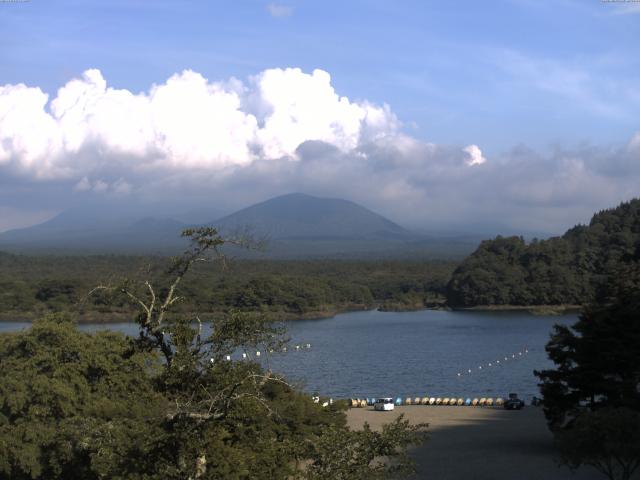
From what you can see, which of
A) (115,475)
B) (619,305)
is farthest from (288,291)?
(115,475)

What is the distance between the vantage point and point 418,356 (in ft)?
126

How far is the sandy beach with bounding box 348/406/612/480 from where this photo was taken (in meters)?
15.0

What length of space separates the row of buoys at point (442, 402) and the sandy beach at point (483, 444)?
69 centimetres

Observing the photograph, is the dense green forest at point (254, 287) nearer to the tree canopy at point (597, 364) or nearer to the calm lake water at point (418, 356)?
the calm lake water at point (418, 356)

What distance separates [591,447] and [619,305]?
6.16 meters

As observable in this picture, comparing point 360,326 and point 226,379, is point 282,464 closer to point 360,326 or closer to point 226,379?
point 226,379

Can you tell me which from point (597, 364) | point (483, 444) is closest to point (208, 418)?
point (597, 364)

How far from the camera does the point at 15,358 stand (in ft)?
51.1

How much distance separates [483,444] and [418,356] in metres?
20.5

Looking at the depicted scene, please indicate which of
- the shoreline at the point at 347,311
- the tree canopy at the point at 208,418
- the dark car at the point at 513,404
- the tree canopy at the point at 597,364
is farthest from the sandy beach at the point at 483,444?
the shoreline at the point at 347,311

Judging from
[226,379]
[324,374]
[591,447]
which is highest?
[226,379]

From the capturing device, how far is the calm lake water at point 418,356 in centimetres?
2916

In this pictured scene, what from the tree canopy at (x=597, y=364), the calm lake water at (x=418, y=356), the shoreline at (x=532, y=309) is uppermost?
the tree canopy at (x=597, y=364)

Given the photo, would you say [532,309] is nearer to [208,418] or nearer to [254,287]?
[254,287]
